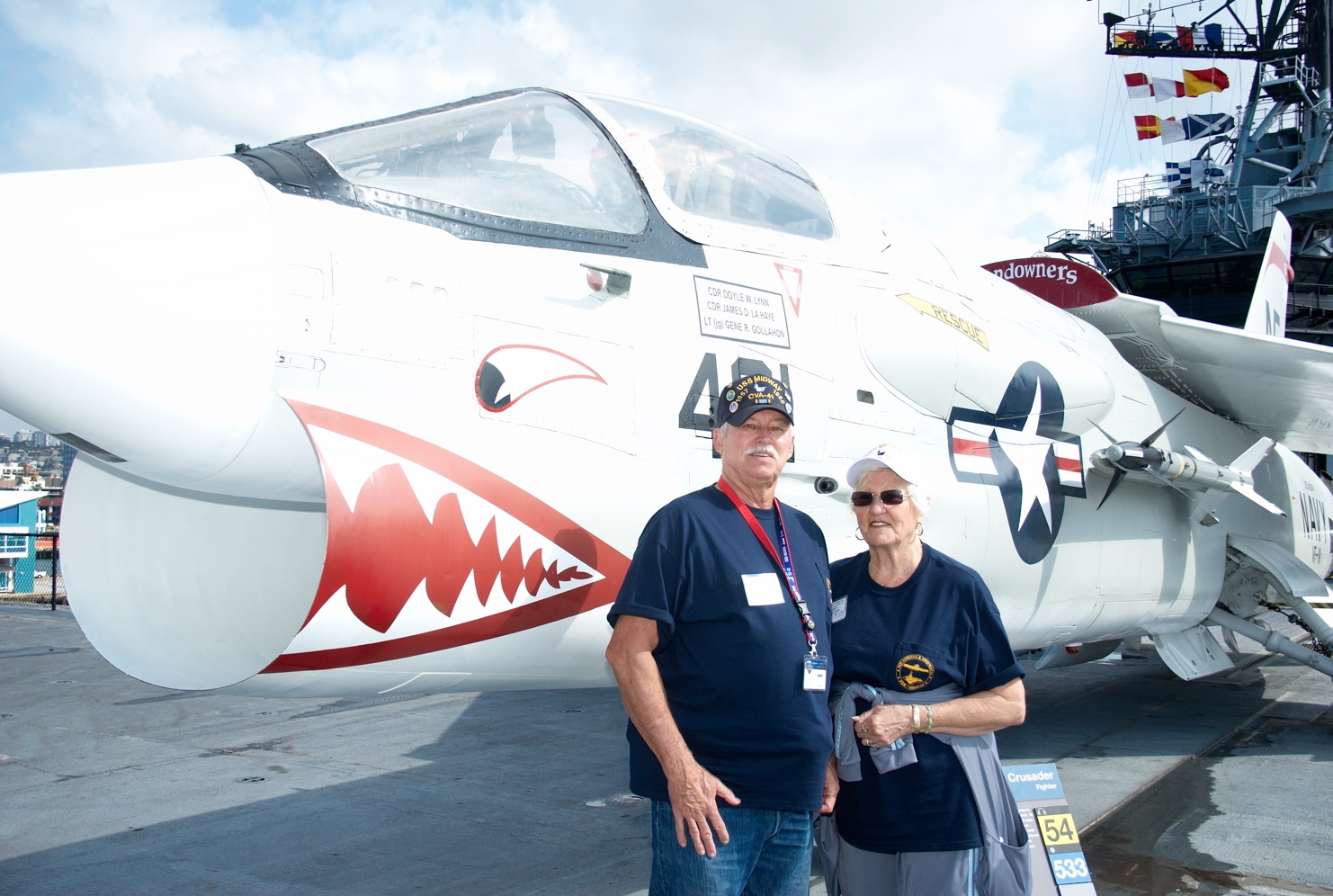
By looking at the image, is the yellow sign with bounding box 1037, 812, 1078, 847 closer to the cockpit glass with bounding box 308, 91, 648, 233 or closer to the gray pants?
the gray pants

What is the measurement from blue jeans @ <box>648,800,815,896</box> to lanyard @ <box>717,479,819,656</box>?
1.43ft

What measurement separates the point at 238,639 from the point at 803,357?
2313 mm

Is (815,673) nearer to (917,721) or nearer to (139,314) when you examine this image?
(917,721)

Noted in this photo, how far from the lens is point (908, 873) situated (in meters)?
2.54

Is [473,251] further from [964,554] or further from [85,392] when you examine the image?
[964,554]

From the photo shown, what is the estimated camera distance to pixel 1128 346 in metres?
7.27

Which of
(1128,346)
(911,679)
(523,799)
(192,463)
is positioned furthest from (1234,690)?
(192,463)

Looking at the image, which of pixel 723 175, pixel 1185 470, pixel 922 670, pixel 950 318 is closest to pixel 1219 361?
pixel 1185 470

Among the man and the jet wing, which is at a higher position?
the jet wing

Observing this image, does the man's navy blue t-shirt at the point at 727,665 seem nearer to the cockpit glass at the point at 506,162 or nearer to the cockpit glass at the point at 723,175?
the cockpit glass at the point at 506,162

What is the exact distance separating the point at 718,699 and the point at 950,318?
120 inches

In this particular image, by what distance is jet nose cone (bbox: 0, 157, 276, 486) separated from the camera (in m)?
2.20

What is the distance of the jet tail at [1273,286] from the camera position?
391 inches

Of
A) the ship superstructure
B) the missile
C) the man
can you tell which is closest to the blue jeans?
the man
